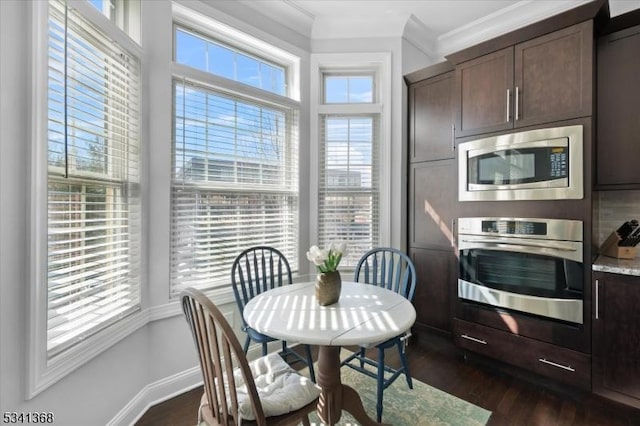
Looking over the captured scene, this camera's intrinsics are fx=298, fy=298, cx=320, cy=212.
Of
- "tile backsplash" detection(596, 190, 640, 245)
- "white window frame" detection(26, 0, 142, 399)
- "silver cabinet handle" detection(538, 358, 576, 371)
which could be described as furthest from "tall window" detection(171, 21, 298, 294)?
"tile backsplash" detection(596, 190, 640, 245)

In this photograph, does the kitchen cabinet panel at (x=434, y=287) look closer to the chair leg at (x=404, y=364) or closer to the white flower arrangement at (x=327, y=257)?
the chair leg at (x=404, y=364)

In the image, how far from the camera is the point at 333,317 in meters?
1.49

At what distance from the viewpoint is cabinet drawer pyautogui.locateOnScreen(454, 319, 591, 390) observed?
1916mm

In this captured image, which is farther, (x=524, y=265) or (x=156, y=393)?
(x=524, y=265)

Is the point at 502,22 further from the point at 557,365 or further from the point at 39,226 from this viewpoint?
the point at 39,226

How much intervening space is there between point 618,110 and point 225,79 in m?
2.78

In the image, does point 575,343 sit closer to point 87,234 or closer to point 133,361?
point 133,361

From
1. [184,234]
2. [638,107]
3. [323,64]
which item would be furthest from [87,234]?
[638,107]

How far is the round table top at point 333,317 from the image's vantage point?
50.6 inches

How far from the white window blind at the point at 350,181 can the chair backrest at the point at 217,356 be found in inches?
72.6

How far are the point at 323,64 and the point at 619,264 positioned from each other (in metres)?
2.76

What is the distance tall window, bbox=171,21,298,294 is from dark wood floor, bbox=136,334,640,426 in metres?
0.78

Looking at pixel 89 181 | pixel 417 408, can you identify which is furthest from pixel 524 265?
pixel 89 181

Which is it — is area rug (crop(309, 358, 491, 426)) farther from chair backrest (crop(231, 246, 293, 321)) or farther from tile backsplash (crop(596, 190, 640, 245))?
tile backsplash (crop(596, 190, 640, 245))
